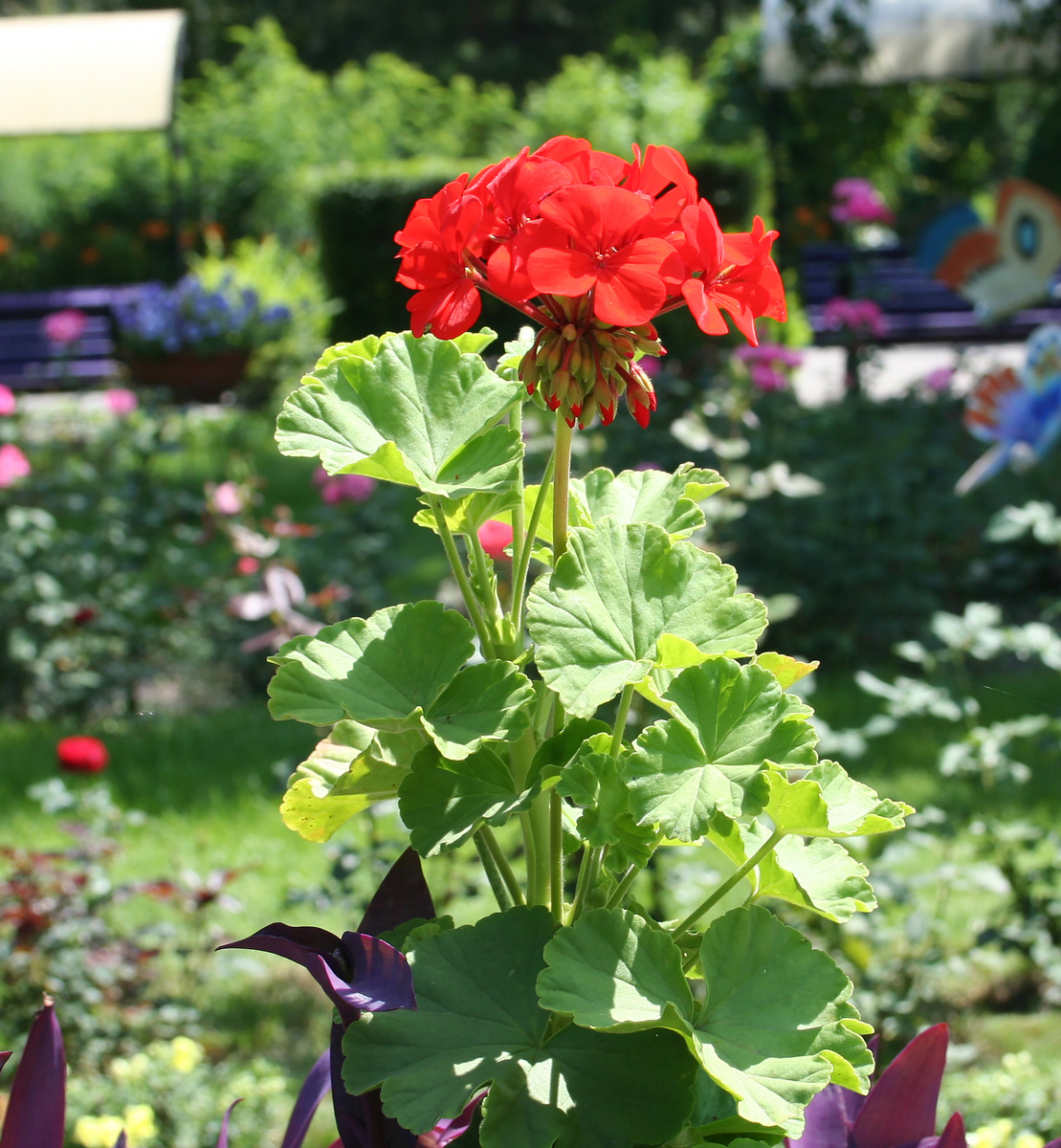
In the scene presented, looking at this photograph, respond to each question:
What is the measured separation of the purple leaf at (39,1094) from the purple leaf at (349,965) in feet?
0.73

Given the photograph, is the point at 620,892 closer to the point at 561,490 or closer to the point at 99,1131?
the point at 561,490

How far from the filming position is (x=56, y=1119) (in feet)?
2.63

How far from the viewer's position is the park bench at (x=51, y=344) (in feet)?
29.2

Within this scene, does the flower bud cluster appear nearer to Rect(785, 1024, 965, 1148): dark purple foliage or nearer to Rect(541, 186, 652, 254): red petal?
Rect(541, 186, 652, 254): red petal

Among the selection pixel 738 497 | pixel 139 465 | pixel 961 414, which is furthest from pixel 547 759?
pixel 961 414

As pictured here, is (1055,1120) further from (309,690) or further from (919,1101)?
(309,690)

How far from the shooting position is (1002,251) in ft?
15.7

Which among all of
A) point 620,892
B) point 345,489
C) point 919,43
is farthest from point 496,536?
point 919,43

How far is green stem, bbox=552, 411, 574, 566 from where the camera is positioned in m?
0.69

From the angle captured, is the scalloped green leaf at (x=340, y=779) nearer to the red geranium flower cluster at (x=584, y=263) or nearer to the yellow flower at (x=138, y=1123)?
the red geranium flower cluster at (x=584, y=263)

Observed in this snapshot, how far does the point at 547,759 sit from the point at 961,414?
16.1ft

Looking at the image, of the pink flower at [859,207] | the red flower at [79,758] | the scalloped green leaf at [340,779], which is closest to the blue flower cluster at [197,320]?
the pink flower at [859,207]

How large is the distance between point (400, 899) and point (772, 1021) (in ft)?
0.90

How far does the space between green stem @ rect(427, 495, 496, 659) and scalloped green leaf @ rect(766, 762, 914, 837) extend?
0.19 meters
